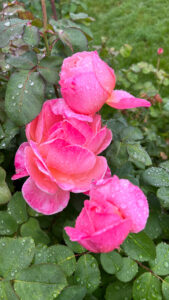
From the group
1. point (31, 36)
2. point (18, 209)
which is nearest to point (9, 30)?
point (31, 36)

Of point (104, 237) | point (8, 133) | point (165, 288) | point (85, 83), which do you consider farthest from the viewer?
point (8, 133)

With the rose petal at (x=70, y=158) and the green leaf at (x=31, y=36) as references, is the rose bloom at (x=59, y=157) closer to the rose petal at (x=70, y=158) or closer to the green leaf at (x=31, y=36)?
the rose petal at (x=70, y=158)

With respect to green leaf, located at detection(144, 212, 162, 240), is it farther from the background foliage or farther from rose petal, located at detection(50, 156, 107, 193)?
rose petal, located at detection(50, 156, 107, 193)

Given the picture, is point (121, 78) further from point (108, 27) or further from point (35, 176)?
point (108, 27)

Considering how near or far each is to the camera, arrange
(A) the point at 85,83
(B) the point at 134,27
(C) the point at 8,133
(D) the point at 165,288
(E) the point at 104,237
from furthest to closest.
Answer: (B) the point at 134,27
(C) the point at 8,133
(D) the point at 165,288
(A) the point at 85,83
(E) the point at 104,237

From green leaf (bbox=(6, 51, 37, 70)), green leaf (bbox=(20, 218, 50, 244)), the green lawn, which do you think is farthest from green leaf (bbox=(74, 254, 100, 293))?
the green lawn

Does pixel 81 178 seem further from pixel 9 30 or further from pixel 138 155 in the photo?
pixel 9 30
